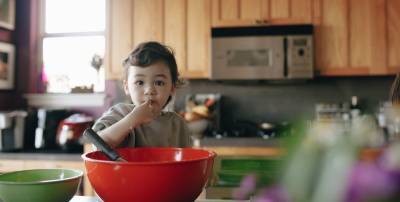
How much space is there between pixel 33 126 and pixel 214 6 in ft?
5.45

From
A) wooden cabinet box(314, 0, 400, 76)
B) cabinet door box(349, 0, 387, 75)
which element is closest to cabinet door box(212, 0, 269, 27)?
wooden cabinet box(314, 0, 400, 76)

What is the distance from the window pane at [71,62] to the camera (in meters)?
3.47

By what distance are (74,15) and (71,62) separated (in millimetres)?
415

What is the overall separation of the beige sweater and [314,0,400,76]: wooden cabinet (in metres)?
1.81

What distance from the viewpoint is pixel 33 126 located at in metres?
3.21

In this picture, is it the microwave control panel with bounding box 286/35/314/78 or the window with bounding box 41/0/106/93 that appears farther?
the window with bounding box 41/0/106/93

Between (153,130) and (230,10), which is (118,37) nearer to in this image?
(230,10)

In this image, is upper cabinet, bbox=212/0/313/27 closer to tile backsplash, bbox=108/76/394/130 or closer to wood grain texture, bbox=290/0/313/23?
wood grain texture, bbox=290/0/313/23

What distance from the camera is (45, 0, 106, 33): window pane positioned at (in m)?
3.53

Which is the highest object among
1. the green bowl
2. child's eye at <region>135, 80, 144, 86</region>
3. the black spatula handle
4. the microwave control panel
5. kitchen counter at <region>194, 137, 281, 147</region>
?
the microwave control panel

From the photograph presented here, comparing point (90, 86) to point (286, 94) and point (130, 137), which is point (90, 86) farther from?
point (130, 137)

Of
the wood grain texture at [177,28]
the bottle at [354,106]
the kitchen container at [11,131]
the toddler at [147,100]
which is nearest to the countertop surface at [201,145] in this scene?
the kitchen container at [11,131]

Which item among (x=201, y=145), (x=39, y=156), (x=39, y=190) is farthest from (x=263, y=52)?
(x=39, y=190)

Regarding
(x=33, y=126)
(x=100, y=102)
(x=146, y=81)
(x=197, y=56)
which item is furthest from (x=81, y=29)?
(x=146, y=81)
